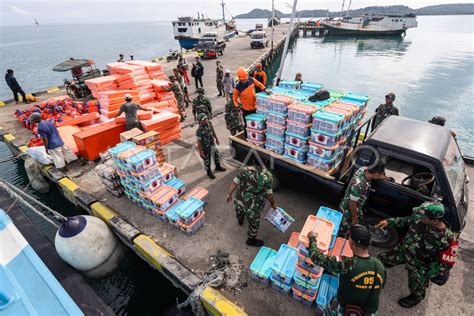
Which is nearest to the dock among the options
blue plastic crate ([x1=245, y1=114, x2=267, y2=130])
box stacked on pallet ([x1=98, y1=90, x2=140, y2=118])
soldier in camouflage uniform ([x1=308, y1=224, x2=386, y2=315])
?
soldier in camouflage uniform ([x1=308, y1=224, x2=386, y2=315])

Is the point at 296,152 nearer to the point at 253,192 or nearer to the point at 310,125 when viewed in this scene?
the point at 310,125

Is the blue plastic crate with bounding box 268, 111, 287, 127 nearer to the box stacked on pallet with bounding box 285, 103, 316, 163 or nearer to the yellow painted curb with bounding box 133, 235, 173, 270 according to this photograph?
the box stacked on pallet with bounding box 285, 103, 316, 163

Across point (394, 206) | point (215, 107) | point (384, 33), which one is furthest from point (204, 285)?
point (384, 33)

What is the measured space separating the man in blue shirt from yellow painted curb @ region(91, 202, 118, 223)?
2822mm

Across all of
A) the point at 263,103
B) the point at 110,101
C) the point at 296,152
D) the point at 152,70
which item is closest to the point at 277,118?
the point at 263,103

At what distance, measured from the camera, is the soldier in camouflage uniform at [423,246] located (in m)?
3.49

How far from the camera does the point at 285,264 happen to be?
427 cm

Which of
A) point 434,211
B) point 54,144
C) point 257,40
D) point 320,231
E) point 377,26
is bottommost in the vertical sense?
point 54,144

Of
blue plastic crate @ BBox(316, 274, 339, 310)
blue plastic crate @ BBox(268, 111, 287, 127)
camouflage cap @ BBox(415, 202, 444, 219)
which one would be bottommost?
Answer: blue plastic crate @ BBox(316, 274, 339, 310)

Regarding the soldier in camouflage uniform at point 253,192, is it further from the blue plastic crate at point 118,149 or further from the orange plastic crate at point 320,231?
the blue plastic crate at point 118,149

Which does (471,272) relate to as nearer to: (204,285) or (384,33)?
(204,285)

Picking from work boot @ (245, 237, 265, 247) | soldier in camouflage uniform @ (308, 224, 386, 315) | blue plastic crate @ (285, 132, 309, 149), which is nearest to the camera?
soldier in camouflage uniform @ (308, 224, 386, 315)

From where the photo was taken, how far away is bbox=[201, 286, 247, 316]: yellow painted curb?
13.2ft

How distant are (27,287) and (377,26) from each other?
7450 centimetres
